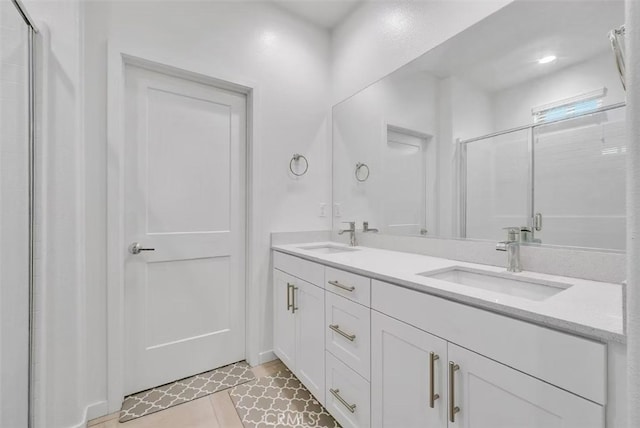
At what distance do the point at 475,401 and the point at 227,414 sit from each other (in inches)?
51.9

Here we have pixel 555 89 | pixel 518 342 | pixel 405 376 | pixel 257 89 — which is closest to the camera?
pixel 518 342

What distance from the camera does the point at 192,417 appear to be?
1.52 m

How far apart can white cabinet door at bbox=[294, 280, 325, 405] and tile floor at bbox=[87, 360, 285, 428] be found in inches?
16.4

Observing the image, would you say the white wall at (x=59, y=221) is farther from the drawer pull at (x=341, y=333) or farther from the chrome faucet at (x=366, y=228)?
the chrome faucet at (x=366, y=228)

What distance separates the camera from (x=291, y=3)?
2.10 metres

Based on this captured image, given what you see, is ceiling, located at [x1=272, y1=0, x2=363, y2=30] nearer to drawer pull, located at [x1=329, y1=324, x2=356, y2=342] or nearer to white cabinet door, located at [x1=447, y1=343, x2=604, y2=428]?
drawer pull, located at [x1=329, y1=324, x2=356, y2=342]

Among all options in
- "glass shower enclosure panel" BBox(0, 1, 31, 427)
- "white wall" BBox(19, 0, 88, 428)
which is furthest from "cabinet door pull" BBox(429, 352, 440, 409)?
"white wall" BBox(19, 0, 88, 428)

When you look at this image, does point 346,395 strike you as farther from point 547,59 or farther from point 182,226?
point 547,59

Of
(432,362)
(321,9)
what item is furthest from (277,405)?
(321,9)

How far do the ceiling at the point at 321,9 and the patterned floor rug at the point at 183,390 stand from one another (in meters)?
2.68

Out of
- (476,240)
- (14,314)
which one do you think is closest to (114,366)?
(14,314)

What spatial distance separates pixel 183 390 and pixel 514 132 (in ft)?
7.52

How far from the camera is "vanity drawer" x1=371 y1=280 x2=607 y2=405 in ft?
2.01

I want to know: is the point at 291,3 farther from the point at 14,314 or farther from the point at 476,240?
the point at 14,314
